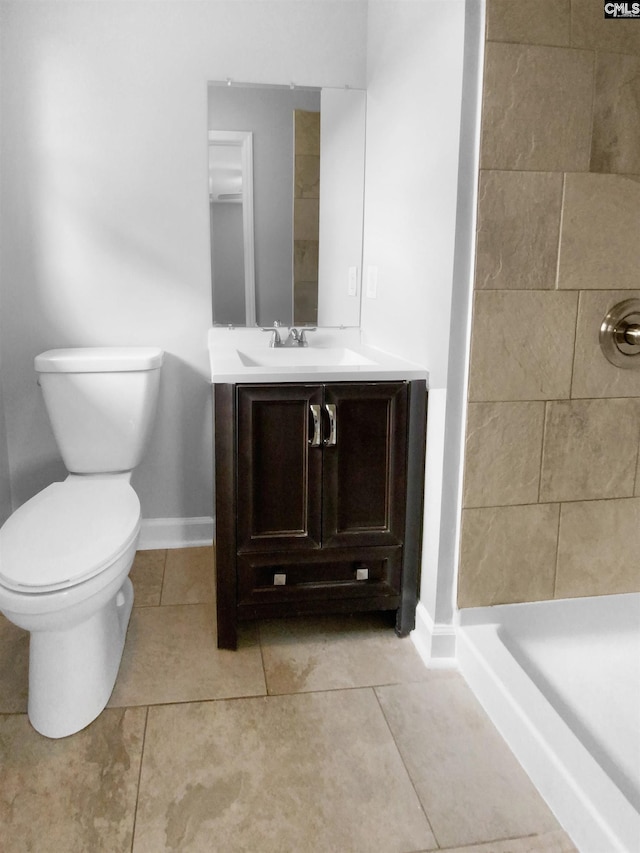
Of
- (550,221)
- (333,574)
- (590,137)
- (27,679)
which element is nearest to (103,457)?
(27,679)

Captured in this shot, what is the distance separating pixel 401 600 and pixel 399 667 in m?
0.21

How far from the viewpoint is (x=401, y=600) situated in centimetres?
210

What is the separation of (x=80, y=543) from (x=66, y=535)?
0.07m

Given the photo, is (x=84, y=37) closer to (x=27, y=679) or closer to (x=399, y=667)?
(x=27, y=679)

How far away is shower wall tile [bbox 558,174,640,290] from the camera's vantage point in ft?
5.78

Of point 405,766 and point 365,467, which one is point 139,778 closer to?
point 405,766

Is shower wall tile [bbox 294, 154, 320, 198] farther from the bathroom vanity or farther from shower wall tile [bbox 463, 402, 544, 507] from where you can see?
shower wall tile [bbox 463, 402, 544, 507]

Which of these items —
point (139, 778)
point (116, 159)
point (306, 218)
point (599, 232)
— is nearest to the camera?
point (139, 778)

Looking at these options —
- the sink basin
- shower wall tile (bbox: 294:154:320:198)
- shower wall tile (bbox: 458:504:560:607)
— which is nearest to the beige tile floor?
shower wall tile (bbox: 458:504:560:607)

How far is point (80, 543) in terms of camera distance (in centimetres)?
171

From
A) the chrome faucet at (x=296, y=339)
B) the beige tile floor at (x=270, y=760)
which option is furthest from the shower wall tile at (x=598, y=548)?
the chrome faucet at (x=296, y=339)

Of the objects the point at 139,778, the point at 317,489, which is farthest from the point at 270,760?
the point at 317,489

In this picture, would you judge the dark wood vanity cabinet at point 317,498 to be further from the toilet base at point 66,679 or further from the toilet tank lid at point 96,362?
the toilet tank lid at point 96,362

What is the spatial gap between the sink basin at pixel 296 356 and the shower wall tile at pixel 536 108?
35.2 inches
